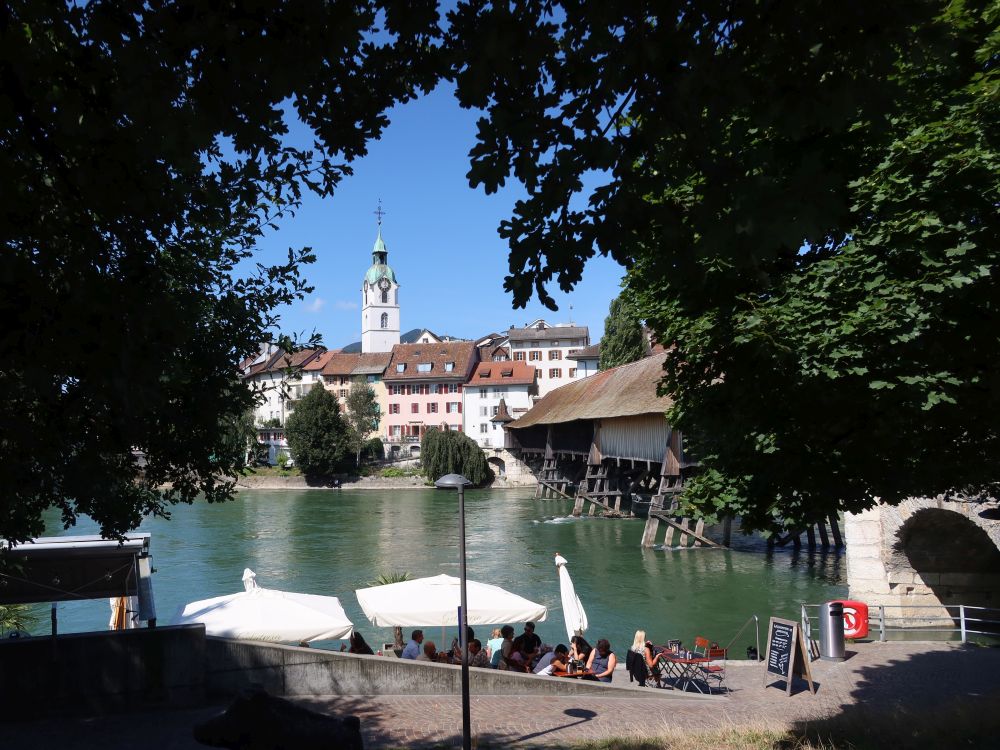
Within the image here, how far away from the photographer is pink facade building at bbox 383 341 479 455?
7638 cm

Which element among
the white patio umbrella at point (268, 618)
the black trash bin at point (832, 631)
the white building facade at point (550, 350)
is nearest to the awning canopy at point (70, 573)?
the white patio umbrella at point (268, 618)

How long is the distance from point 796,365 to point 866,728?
10.8ft

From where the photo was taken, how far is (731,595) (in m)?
21.2

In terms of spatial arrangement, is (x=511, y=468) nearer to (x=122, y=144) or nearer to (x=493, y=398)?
(x=493, y=398)

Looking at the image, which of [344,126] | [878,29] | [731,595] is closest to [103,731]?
[344,126]

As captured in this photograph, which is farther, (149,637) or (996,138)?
(149,637)

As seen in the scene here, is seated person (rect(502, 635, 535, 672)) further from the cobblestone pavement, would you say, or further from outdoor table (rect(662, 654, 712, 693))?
outdoor table (rect(662, 654, 712, 693))

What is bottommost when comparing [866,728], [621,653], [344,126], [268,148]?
[621,653]

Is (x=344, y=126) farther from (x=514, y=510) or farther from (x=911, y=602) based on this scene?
(x=514, y=510)

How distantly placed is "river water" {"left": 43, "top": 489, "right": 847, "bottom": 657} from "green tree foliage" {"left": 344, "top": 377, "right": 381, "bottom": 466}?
18599mm

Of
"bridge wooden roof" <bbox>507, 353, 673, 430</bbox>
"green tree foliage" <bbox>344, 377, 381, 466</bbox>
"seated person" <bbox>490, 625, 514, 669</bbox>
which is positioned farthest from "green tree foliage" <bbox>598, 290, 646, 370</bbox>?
"seated person" <bbox>490, 625, 514, 669</bbox>

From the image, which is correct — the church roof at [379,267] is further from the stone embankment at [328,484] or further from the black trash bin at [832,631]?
the black trash bin at [832,631]

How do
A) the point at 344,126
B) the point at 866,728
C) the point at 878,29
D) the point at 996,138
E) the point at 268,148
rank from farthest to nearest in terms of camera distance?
the point at 866,728 → the point at 996,138 → the point at 344,126 → the point at 268,148 → the point at 878,29

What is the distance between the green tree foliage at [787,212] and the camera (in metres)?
→ 3.44
